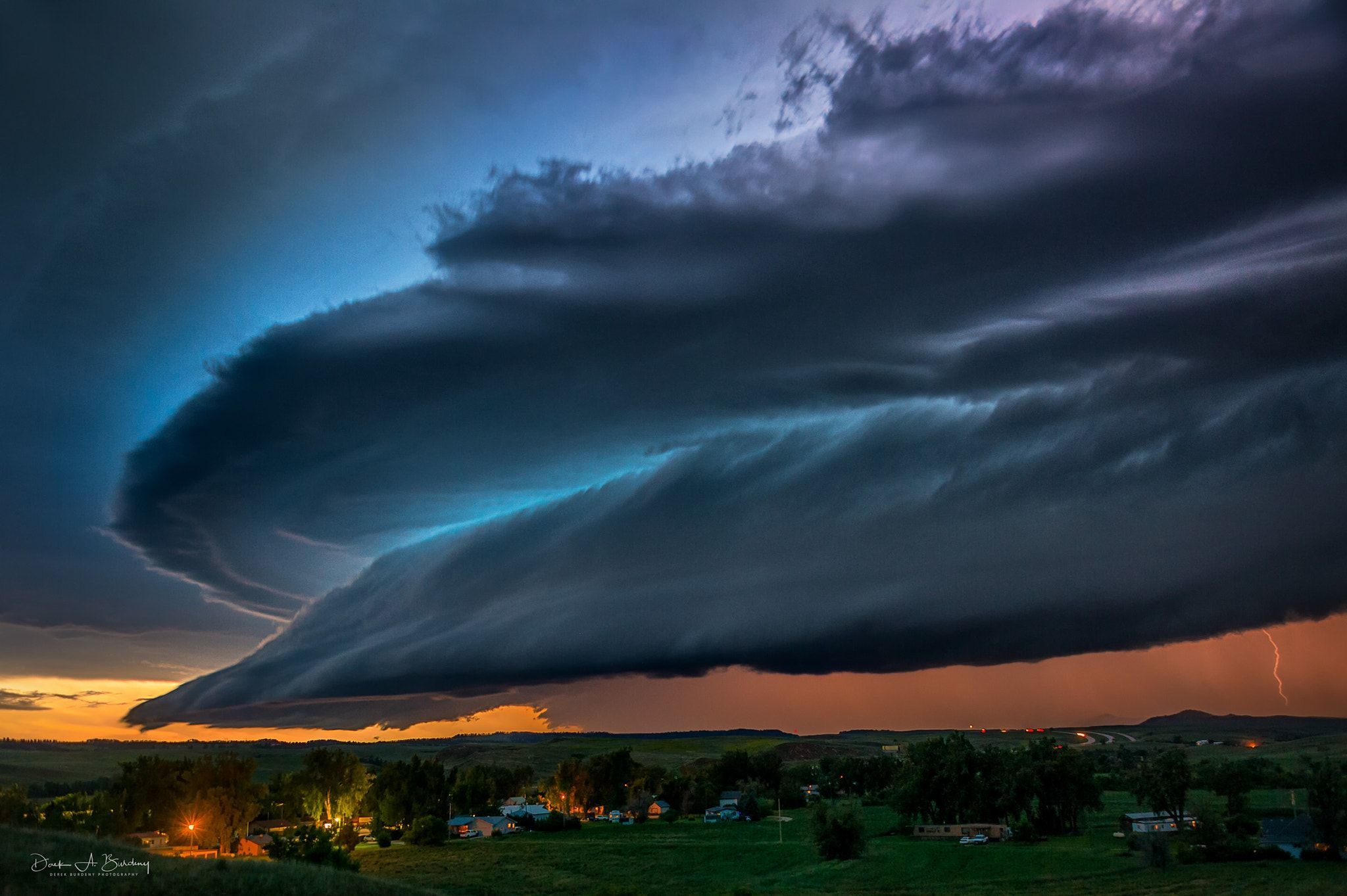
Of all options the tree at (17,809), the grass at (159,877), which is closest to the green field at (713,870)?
the grass at (159,877)

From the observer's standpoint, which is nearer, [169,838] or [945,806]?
[169,838]

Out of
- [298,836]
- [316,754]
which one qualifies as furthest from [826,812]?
[316,754]

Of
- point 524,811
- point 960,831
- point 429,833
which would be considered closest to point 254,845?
point 429,833

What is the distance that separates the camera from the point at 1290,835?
9512 cm

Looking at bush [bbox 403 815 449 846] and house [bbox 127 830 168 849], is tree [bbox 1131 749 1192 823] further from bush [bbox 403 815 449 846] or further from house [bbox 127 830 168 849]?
house [bbox 127 830 168 849]

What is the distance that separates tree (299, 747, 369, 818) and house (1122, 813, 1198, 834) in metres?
115

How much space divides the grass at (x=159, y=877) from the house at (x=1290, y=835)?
3354 inches

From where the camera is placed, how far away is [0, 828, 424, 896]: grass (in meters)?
37.3

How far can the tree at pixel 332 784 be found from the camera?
499ft

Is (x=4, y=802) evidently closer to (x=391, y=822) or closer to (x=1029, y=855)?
(x=391, y=822)

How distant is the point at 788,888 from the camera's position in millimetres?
82625

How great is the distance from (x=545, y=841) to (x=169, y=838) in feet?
152

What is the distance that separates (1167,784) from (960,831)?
28.0 m

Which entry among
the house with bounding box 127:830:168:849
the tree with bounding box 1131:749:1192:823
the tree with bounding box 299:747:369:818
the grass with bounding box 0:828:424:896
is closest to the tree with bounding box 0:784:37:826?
the house with bounding box 127:830:168:849
